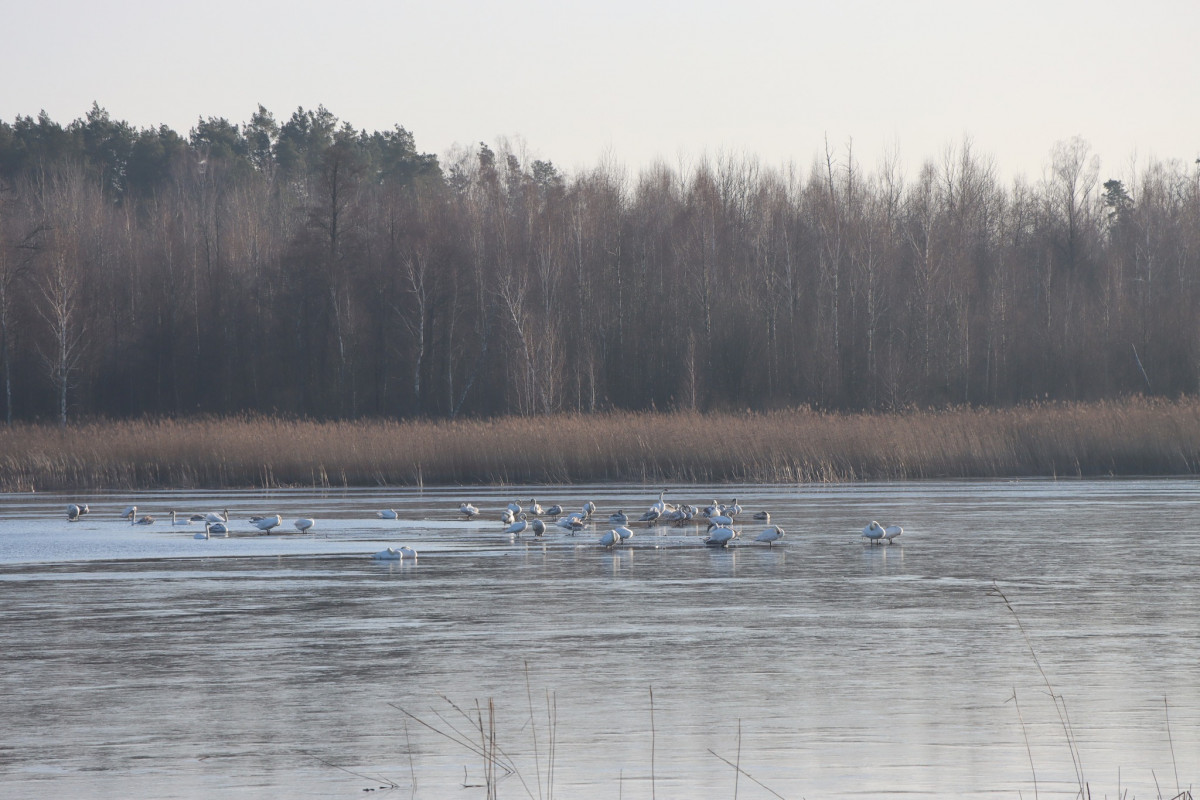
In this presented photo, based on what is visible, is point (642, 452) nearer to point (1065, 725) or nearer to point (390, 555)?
point (390, 555)

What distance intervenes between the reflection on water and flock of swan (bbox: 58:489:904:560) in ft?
0.77

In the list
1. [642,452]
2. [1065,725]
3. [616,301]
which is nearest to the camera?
[1065,725]

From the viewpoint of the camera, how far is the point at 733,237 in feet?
182

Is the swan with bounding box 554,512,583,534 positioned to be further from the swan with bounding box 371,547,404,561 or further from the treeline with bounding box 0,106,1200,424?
the treeline with bounding box 0,106,1200,424

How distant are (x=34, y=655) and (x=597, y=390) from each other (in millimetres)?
42765

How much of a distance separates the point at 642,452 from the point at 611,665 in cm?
1965

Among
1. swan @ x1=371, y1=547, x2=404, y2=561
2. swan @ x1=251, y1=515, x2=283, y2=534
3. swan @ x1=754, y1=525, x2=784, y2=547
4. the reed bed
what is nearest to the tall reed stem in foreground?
swan @ x1=754, y1=525, x2=784, y2=547

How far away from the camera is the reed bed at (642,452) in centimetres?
2742

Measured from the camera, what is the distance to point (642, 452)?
27938 millimetres

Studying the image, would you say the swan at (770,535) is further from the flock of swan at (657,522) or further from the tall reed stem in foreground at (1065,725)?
the tall reed stem in foreground at (1065,725)

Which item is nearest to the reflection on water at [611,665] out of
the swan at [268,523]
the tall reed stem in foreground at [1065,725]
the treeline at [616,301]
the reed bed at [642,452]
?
the tall reed stem in foreground at [1065,725]

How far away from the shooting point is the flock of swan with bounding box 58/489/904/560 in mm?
15500

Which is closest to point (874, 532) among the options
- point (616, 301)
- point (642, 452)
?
point (642, 452)

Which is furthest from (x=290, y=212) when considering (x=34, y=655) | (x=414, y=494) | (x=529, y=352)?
(x=34, y=655)
